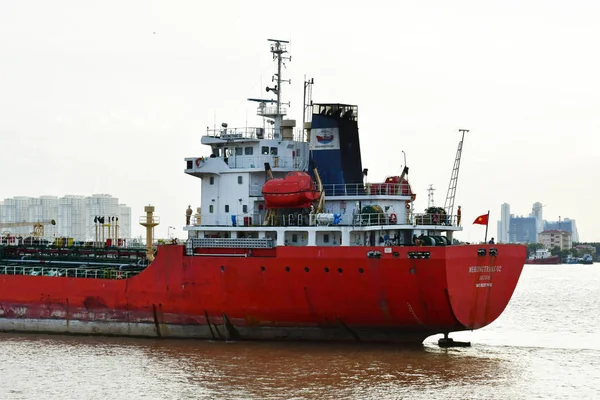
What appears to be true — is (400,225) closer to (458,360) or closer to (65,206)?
(458,360)

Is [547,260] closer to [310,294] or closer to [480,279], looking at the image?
[480,279]

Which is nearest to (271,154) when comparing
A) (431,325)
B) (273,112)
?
(273,112)

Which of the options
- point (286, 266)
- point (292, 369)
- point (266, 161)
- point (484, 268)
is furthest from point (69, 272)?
point (484, 268)

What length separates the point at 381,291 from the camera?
3331 centimetres

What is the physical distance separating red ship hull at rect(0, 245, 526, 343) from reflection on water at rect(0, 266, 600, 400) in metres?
0.69

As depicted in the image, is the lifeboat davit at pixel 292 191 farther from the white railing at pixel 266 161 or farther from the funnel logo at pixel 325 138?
the white railing at pixel 266 161

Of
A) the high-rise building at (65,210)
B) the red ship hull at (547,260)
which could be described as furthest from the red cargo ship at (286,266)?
the red ship hull at (547,260)

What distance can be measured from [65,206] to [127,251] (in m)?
32.9

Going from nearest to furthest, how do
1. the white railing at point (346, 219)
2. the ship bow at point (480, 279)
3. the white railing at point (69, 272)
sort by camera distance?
1. the ship bow at point (480, 279)
2. the white railing at point (346, 219)
3. the white railing at point (69, 272)

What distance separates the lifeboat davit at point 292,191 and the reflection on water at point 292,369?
16.0 feet

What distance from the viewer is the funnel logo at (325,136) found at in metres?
37.0

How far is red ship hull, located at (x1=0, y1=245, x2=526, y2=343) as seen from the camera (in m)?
33.1

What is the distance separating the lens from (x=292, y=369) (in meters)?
30.9

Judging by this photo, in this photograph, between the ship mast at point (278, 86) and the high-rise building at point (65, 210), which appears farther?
the high-rise building at point (65, 210)
